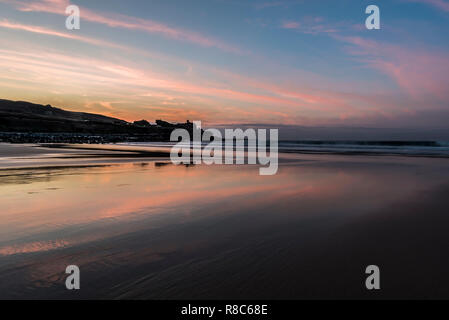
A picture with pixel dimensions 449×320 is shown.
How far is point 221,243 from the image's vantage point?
178 inches

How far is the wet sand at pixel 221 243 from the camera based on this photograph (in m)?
3.19

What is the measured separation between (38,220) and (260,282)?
4.54m

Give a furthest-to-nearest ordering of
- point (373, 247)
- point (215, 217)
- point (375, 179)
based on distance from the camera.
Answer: point (375, 179), point (215, 217), point (373, 247)

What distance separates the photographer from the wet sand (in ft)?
10.5

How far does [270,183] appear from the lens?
1061cm

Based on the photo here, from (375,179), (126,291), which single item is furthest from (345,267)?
(375,179)

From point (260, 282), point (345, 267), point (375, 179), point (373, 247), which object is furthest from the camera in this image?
point (375, 179)

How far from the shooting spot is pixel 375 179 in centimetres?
1184

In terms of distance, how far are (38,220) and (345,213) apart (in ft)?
20.7
